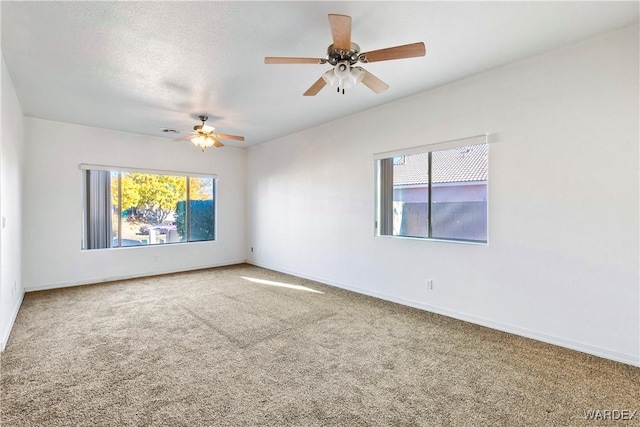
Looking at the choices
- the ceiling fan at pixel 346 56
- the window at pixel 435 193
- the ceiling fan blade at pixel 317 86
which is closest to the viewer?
the ceiling fan at pixel 346 56

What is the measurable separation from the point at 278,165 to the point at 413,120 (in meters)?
→ 3.06

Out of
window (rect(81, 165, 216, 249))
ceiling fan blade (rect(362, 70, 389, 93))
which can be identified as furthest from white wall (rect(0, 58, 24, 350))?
ceiling fan blade (rect(362, 70, 389, 93))

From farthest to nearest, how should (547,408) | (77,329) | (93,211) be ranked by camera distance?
(93,211) → (77,329) → (547,408)

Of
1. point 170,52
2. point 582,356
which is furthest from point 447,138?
point 170,52

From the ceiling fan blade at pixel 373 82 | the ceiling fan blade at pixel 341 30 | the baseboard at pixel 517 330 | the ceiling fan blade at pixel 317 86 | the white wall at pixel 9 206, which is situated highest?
the ceiling fan blade at pixel 341 30

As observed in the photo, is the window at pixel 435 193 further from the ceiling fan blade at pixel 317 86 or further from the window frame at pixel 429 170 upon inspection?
the ceiling fan blade at pixel 317 86

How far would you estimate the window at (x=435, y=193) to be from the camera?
351cm

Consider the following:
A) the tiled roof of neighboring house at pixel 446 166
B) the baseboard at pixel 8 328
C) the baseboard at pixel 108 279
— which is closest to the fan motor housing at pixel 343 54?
the tiled roof of neighboring house at pixel 446 166

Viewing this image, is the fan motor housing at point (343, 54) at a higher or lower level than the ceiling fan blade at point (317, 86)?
higher

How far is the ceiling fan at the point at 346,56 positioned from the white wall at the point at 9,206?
2.77 m

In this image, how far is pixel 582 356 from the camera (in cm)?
268

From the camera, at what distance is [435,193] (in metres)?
3.90

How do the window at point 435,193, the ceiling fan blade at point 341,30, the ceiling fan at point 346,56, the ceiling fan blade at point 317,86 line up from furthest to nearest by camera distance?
the window at point 435,193 < the ceiling fan blade at point 317,86 < the ceiling fan at point 346,56 < the ceiling fan blade at point 341,30

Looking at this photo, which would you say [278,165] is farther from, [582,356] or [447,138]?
[582,356]
